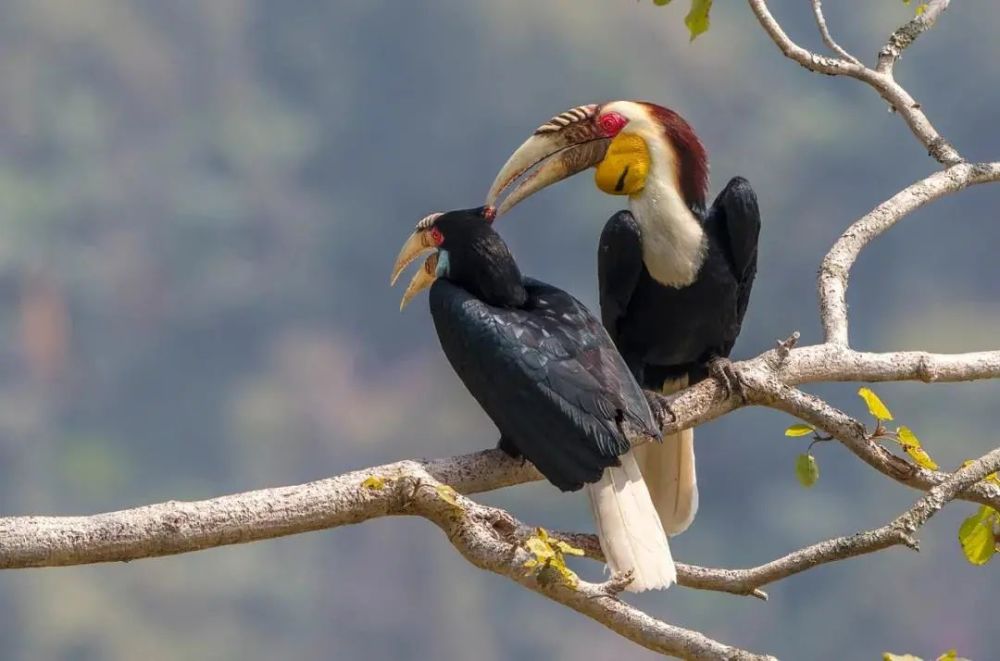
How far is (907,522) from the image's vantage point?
229 cm

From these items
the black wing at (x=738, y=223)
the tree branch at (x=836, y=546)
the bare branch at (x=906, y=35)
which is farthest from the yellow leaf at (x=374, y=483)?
the bare branch at (x=906, y=35)

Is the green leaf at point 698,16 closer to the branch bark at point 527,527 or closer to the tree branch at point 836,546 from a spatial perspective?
the branch bark at point 527,527

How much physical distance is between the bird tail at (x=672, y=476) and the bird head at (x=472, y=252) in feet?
2.35

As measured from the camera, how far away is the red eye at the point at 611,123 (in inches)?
149

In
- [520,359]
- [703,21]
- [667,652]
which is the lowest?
[667,652]

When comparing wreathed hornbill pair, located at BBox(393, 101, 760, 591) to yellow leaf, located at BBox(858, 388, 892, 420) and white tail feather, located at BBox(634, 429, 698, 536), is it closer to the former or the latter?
white tail feather, located at BBox(634, 429, 698, 536)

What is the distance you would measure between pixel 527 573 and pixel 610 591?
5.5 inches

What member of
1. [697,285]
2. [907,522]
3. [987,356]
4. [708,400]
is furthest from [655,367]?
[907,522]

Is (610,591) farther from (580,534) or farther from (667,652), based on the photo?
(580,534)

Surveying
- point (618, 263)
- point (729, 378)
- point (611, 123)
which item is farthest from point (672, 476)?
point (611, 123)

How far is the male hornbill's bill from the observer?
362 cm

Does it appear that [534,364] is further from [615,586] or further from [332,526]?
[615,586]

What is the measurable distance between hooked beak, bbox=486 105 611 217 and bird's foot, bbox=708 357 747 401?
735mm

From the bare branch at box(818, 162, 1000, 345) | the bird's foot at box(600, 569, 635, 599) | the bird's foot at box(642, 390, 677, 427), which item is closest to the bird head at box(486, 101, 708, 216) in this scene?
the bare branch at box(818, 162, 1000, 345)
